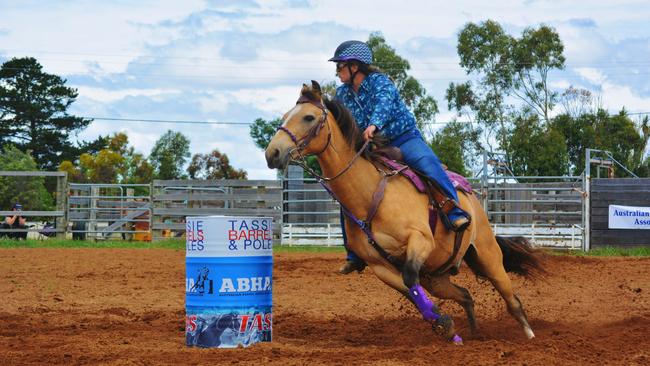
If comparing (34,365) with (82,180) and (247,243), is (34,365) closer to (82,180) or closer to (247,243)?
(247,243)

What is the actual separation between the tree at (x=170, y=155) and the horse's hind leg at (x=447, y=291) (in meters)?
51.6

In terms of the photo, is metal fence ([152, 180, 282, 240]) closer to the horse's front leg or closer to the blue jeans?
the blue jeans

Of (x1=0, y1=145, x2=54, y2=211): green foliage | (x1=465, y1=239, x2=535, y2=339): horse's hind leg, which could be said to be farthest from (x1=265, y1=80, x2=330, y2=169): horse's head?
(x1=0, y1=145, x2=54, y2=211): green foliage

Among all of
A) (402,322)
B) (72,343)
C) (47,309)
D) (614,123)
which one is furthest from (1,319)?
(614,123)

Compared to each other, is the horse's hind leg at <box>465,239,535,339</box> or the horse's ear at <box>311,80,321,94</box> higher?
the horse's ear at <box>311,80,321,94</box>

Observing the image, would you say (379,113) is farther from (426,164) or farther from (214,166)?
(214,166)

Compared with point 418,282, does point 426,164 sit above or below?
above

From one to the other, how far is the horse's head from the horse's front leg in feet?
3.23

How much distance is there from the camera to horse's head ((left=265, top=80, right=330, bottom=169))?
19.5ft

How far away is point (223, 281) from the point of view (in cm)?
653

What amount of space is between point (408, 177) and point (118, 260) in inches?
412

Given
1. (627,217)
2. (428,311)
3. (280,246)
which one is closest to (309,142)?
(428,311)

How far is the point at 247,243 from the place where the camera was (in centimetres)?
662

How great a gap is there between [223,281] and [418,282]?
1456 millimetres
